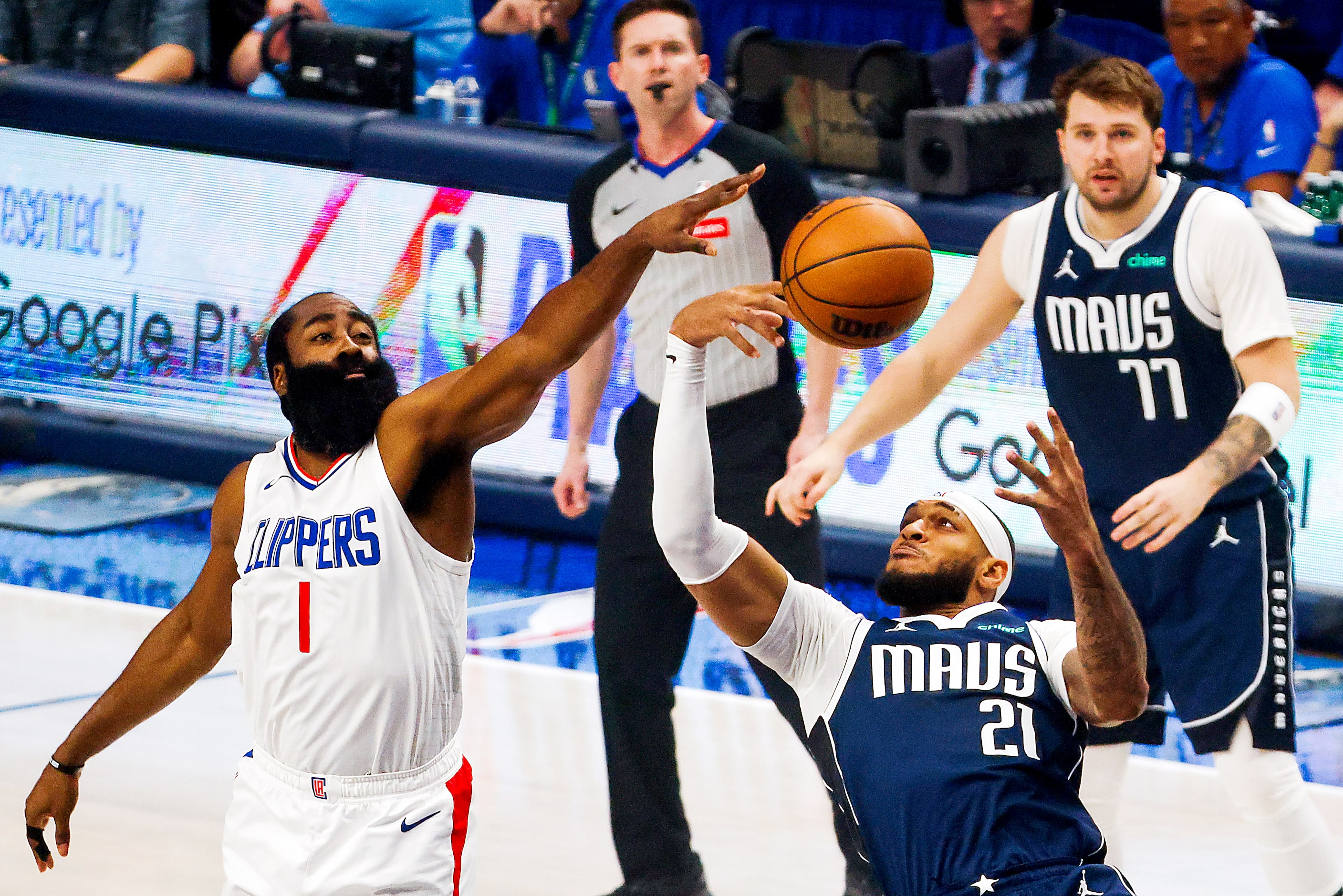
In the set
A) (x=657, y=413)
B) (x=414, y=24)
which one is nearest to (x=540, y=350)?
(x=657, y=413)

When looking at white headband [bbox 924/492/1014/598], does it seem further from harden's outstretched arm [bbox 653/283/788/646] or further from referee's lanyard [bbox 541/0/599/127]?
referee's lanyard [bbox 541/0/599/127]

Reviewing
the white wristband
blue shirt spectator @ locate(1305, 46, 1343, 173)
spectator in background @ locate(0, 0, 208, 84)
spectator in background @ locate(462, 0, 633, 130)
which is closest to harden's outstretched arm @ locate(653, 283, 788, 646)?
the white wristband

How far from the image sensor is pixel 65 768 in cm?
394

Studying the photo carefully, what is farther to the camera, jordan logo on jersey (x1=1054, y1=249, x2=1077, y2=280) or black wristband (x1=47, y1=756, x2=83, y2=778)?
jordan logo on jersey (x1=1054, y1=249, x2=1077, y2=280)

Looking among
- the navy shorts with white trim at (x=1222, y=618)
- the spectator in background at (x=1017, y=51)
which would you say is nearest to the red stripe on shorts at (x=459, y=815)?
the navy shorts with white trim at (x=1222, y=618)

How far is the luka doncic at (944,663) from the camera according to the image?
338 cm

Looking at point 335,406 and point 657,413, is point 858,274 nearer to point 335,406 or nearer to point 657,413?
point 335,406

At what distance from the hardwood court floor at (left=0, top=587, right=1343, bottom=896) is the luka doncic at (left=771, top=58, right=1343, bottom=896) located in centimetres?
75

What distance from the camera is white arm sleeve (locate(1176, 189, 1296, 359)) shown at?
450 centimetres

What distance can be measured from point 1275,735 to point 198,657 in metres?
2.38

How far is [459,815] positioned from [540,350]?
88cm

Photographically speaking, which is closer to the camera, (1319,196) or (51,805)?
(51,805)

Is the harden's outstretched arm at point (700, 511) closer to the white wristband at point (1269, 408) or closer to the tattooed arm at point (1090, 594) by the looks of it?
the tattooed arm at point (1090, 594)

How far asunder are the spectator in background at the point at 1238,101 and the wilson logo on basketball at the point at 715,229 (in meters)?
2.62
